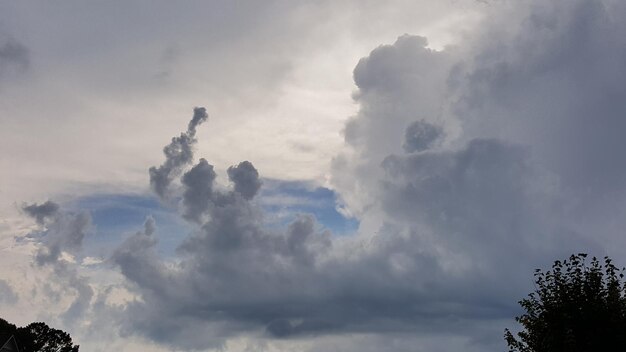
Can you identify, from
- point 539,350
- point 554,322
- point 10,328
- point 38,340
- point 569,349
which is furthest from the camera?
point 38,340

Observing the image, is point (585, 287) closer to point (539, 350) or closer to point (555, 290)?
point (555, 290)

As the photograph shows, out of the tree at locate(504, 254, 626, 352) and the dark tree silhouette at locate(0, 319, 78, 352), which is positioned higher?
the dark tree silhouette at locate(0, 319, 78, 352)

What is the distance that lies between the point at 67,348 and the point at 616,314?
10852cm

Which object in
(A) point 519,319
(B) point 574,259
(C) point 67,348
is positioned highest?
(C) point 67,348

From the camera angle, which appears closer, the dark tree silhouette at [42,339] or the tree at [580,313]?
the tree at [580,313]

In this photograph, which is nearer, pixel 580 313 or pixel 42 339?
pixel 580 313

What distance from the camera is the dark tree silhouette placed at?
10750cm

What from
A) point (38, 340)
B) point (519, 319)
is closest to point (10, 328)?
point (38, 340)

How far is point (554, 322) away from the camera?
25.1 m

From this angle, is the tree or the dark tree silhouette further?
the dark tree silhouette

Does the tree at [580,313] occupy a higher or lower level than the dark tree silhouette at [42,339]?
lower

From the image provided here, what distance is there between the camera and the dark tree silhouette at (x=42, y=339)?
107500 millimetres

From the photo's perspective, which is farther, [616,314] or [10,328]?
[10,328]

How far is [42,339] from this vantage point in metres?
111
